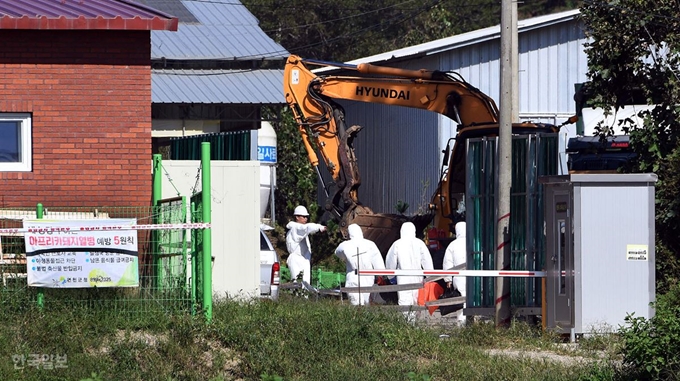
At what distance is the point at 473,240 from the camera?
14969 millimetres

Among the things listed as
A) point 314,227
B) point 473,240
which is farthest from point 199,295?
point 314,227

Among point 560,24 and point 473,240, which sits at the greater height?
point 560,24

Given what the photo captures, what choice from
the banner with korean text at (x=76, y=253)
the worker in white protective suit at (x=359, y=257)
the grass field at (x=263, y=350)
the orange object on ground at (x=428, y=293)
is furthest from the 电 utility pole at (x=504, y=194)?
the banner with korean text at (x=76, y=253)

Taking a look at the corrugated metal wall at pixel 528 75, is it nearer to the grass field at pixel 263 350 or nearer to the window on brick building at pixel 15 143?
the window on brick building at pixel 15 143

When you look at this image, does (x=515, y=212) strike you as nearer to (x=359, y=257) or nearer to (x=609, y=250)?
(x=609, y=250)

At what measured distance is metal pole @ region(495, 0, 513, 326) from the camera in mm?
14281

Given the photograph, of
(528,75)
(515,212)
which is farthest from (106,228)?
(528,75)

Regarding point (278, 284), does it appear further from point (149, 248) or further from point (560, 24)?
point (560, 24)

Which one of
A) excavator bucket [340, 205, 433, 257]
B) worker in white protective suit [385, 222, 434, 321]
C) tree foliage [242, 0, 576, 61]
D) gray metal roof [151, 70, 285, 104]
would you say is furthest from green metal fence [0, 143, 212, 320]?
tree foliage [242, 0, 576, 61]

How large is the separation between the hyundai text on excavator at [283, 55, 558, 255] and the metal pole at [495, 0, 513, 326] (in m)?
7.76

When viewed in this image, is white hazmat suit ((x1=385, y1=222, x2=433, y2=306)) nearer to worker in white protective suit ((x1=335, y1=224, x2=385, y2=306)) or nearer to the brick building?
worker in white protective suit ((x1=335, y1=224, x2=385, y2=306))

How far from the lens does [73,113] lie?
1323 cm

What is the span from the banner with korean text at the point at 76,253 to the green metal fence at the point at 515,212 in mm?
5009

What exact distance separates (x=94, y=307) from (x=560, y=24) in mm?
17231
